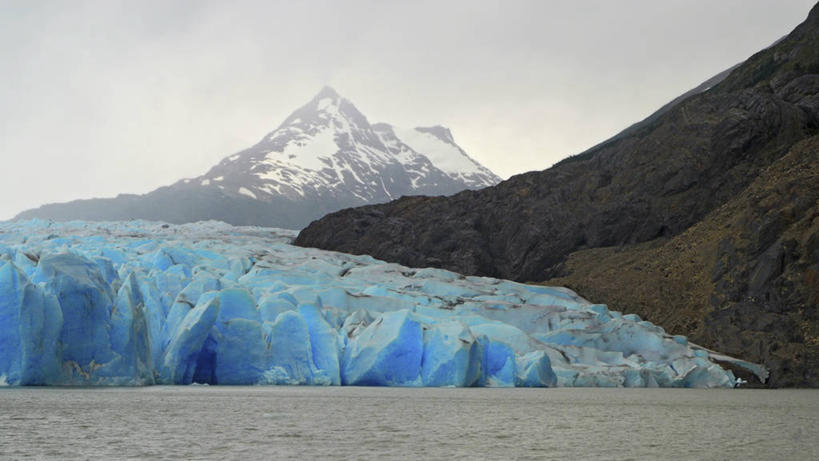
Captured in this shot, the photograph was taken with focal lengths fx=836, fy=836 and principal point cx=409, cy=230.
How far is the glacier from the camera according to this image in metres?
29.2

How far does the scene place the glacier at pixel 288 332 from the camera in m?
29.2

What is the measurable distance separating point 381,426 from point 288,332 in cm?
1415

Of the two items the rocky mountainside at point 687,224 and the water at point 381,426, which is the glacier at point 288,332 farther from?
the rocky mountainside at point 687,224

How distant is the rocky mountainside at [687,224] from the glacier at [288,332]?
5437 millimetres

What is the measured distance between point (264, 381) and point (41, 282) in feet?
32.2

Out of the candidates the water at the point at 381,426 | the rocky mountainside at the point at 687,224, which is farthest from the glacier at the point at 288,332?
the rocky mountainside at the point at 687,224

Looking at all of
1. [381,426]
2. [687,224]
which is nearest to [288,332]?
[381,426]

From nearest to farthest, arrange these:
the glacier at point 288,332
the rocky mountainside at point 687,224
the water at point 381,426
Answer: the water at point 381,426
the glacier at point 288,332
the rocky mountainside at point 687,224

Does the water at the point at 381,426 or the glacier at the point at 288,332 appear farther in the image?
the glacier at the point at 288,332

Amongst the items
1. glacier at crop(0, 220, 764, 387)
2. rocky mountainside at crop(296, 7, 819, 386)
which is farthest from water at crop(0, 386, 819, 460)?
rocky mountainside at crop(296, 7, 819, 386)

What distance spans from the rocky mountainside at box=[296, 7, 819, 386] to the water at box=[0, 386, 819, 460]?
22.6 meters

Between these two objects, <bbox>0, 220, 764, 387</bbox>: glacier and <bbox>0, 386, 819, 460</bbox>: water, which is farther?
<bbox>0, 220, 764, 387</bbox>: glacier

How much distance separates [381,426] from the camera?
69.0 feet

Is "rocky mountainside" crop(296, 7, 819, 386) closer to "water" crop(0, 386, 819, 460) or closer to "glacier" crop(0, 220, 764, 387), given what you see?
"glacier" crop(0, 220, 764, 387)
